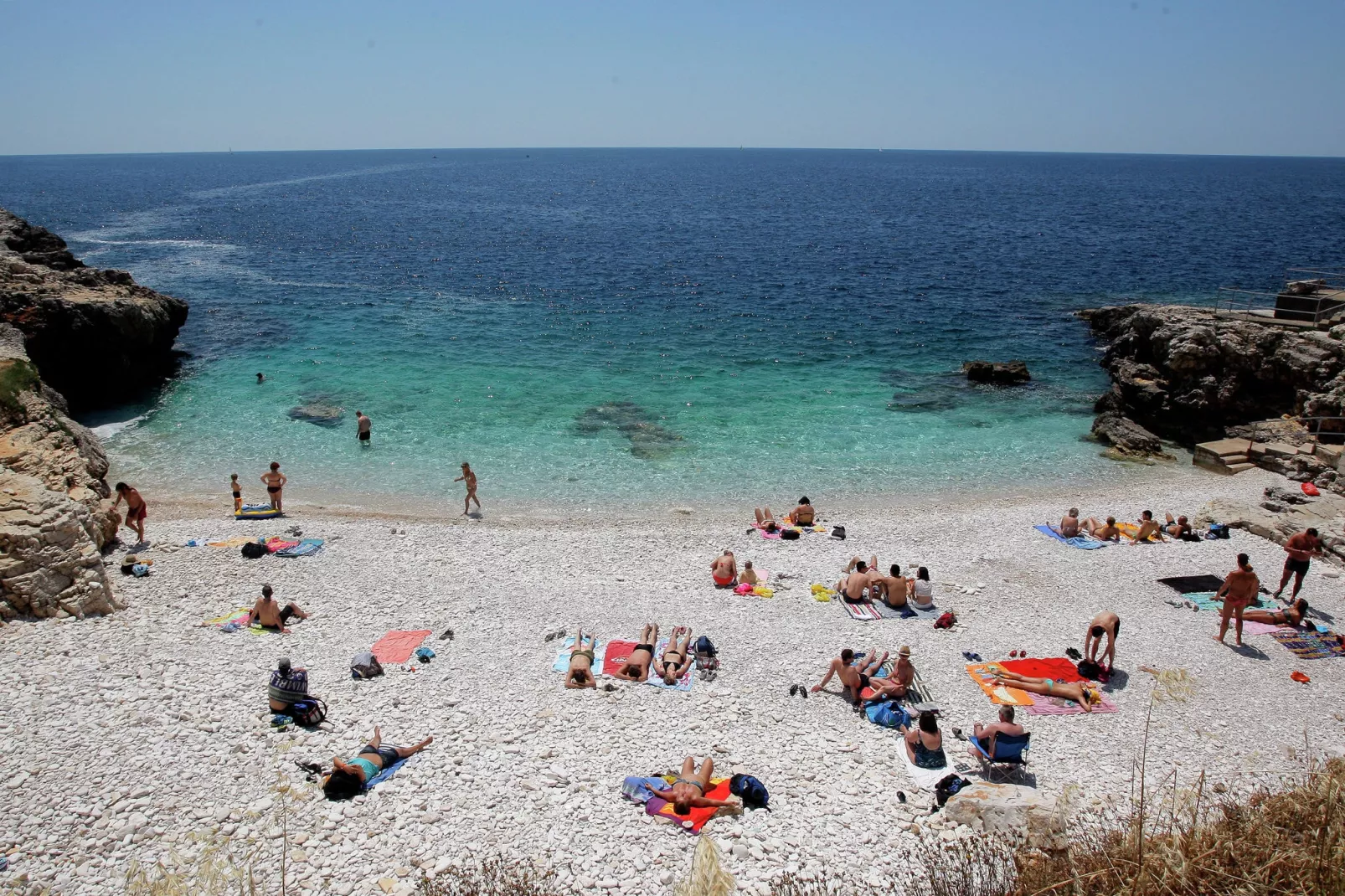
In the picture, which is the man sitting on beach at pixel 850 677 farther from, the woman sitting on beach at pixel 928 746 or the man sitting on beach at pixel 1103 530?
the man sitting on beach at pixel 1103 530

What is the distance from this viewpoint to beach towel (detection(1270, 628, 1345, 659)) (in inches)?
539

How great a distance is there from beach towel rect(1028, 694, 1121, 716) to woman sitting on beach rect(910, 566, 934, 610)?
3.37 meters

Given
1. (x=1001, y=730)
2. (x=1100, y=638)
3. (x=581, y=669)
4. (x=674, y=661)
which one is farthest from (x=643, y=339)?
(x=1001, y=730)

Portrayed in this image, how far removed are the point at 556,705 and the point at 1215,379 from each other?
90.7ft

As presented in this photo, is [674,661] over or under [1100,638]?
under

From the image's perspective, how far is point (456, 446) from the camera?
26.8 m

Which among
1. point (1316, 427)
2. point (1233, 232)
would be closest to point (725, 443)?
point (1316, 427)

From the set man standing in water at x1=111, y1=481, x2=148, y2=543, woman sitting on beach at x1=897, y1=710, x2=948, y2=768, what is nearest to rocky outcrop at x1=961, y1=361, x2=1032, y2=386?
woman sitting on beach at x1=897, y1=710, x2=948, y2=768

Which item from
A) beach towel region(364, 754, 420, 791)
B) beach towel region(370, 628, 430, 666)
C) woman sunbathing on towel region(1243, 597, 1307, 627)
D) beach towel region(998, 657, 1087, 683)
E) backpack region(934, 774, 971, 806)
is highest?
woman sunbathing on towel region(1243, 597, 1307, 627)

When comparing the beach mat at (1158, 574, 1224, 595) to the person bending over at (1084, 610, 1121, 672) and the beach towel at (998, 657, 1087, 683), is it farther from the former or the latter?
the beach towel at (998, 657, 1087, 683)

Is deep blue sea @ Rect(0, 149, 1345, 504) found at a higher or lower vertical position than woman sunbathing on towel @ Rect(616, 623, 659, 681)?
higher

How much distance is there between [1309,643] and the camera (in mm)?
13953

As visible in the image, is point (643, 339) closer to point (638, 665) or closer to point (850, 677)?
point (638, 665)

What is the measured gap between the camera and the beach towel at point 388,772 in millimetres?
10414
